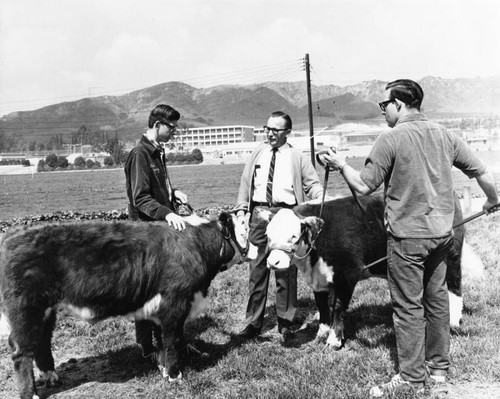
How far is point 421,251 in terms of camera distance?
479 centimetres

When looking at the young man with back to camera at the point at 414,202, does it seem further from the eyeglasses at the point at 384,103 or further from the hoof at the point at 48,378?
the hoof at the point at 48,378

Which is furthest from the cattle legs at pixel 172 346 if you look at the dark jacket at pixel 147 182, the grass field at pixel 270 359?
the dark jacket at pixel 147 182

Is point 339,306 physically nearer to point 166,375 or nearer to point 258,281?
point 258,281

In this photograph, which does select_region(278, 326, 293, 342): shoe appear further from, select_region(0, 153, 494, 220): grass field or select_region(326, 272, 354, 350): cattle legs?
select_region(0, 153, 494, 220): grass field

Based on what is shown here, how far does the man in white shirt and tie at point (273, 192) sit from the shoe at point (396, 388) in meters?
2.35

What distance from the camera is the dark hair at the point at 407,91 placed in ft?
16.1

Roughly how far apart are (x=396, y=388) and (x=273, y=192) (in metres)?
3.36

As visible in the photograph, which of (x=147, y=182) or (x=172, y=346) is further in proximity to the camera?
(x=147, y=182)

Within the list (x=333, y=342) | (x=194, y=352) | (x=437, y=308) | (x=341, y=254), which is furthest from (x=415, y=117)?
(x=194, y=352)

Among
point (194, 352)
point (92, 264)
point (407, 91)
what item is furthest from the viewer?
point (194, 352)

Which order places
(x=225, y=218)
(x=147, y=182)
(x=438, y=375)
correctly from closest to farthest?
(x=438, y=375), (x=147, y=182), (x=225, y=218)

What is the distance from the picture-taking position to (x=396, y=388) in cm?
496

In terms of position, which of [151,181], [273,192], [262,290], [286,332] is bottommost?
[286,332]

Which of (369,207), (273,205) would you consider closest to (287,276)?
(273,205)
